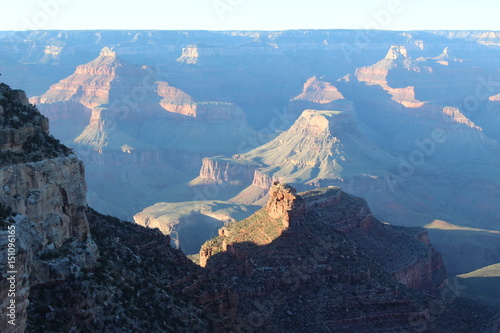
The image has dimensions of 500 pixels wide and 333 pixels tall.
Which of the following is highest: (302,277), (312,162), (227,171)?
(312,162)

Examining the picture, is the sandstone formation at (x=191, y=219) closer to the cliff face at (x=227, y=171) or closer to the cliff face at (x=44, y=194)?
the cliff face at (x=227, y=171)

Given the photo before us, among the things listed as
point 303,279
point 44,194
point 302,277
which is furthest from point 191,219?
point 44,194

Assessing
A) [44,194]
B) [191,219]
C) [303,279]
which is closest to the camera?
[44,194]

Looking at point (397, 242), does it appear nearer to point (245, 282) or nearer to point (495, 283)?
point (495, 283)

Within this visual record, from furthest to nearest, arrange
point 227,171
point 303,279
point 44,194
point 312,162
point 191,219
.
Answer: point 227,171
point 312,162
point 191,219
point 303,279
point 44,194

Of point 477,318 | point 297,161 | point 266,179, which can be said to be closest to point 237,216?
point 266,179

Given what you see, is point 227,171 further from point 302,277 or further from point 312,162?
point 302,277
